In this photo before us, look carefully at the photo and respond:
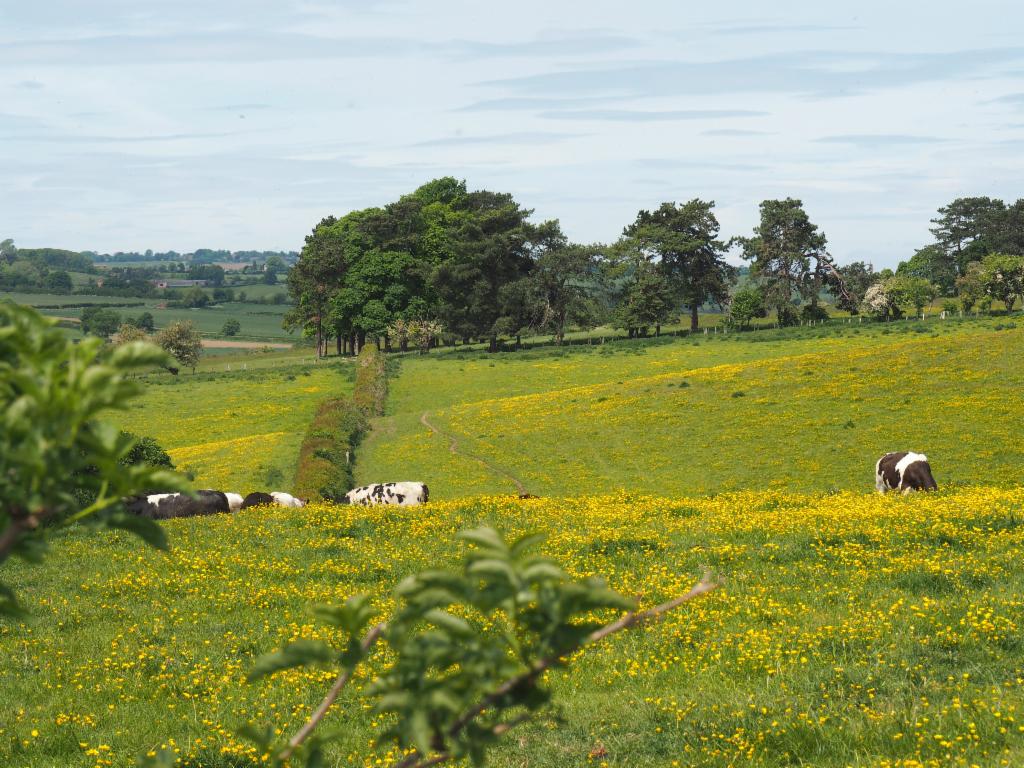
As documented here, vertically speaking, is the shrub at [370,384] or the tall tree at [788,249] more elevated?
the tall tree at [788,249]

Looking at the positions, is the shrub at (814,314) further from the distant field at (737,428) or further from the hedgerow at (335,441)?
the hedgerow at (335,441)

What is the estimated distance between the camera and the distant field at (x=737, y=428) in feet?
123

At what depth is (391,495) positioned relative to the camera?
110 ft

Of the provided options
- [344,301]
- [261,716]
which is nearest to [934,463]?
[261,716]

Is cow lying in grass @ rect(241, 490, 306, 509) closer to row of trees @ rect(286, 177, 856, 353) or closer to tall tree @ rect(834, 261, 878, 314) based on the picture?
row of trees @ rect(286, 177, 856, 353)

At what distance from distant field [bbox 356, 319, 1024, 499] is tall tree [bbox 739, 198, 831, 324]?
5871cm

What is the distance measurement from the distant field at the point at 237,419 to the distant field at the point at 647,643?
21.2 m

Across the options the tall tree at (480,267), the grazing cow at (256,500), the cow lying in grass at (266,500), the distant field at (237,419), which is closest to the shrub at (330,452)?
the distant field at (237,419)

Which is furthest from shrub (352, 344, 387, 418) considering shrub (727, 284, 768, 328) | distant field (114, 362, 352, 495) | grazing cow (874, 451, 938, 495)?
shrub (727, 284, 768, 328)

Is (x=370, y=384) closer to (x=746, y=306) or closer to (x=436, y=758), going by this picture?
(x=746, y=306)

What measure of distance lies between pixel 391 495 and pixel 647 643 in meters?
→ 21.1

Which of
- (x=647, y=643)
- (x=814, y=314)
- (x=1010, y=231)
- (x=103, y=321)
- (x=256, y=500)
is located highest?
(x=1010, y=231)

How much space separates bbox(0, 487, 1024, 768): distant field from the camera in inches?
383

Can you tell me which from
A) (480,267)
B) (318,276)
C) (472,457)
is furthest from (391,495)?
(318,276)
